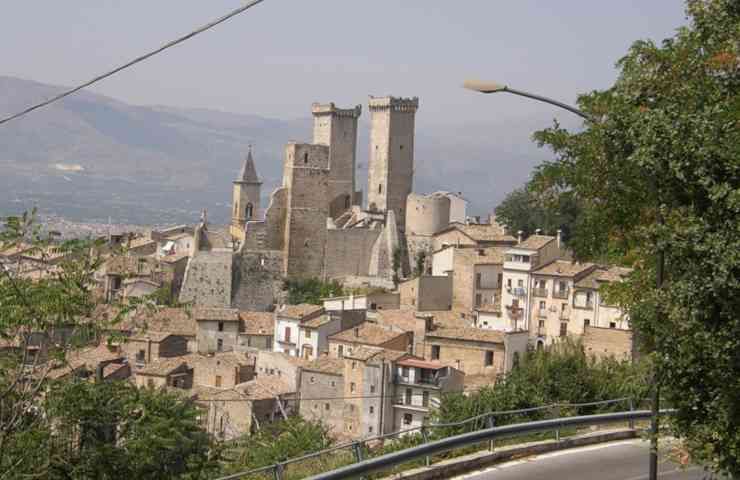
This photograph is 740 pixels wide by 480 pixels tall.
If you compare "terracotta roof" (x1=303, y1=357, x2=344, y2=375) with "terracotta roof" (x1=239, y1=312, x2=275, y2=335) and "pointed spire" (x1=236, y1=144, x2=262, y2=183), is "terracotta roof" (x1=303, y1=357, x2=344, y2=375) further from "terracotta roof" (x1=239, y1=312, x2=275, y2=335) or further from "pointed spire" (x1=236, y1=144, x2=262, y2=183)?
"pointed spire" (x1=236, y1=144, x2=262, y2=183)

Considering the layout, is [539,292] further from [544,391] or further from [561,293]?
[544,391]

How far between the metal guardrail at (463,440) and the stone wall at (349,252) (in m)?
45.5

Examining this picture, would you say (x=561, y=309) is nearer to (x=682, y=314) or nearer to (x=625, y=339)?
(x=625, y=339)

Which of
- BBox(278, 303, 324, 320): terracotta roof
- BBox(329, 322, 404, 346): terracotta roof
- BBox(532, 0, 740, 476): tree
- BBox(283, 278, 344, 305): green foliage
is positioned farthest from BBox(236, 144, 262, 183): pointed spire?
BBox(532, 0, 740, 476): tree

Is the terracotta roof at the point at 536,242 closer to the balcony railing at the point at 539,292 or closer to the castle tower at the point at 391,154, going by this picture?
the balcony railing at the point at 539,292

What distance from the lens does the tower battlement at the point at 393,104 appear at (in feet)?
240

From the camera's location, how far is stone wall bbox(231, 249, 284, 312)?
59625mm

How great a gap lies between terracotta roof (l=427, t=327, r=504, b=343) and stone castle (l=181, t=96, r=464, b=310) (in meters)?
13.5

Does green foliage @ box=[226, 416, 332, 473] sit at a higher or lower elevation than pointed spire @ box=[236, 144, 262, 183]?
lower

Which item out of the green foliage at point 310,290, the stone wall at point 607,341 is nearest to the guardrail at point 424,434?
the stone wall at point 607,341

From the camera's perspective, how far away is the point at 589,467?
1370 centimetres

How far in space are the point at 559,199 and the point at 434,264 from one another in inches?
1509

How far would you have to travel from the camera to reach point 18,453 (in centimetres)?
1362

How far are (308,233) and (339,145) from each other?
997 cm
